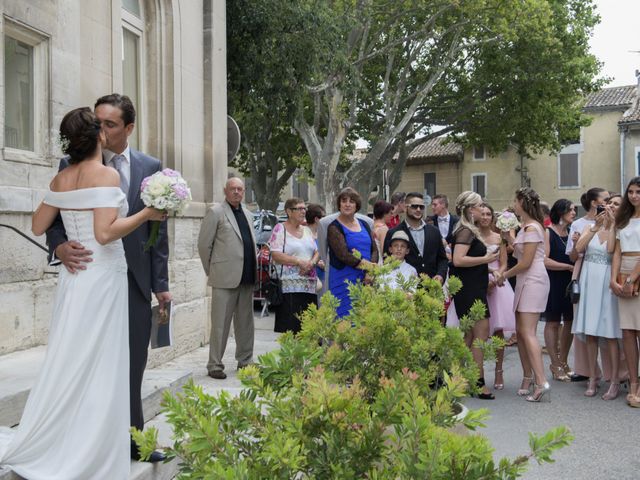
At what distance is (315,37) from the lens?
13570mm

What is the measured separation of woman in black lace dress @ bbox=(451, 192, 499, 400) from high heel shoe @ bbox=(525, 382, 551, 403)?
1.33ft

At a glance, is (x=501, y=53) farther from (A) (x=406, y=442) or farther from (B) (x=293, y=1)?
(A) (x=406, y=442)

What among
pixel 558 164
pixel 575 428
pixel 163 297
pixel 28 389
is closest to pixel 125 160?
pixel 163 297

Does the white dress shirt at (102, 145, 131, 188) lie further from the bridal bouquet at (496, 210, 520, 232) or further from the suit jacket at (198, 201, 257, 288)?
the bridal bouquet at (496, 210, 520, 232)

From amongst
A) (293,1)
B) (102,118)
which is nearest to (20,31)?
(102,118)

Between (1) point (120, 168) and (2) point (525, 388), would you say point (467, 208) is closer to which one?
(2) point (525, 388)

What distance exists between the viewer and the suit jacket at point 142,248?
13.4 ft

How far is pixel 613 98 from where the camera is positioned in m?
46.7

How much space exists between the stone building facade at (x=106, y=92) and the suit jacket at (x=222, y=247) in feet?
2.73

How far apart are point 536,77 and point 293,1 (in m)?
17.7

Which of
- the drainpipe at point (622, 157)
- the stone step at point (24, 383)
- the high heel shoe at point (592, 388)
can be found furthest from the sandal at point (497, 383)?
the drainpipe at point (622, 157)

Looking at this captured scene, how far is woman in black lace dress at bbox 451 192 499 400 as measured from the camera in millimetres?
7484

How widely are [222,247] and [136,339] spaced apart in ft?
12.5

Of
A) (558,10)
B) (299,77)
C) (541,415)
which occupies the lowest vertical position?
(541,415)
